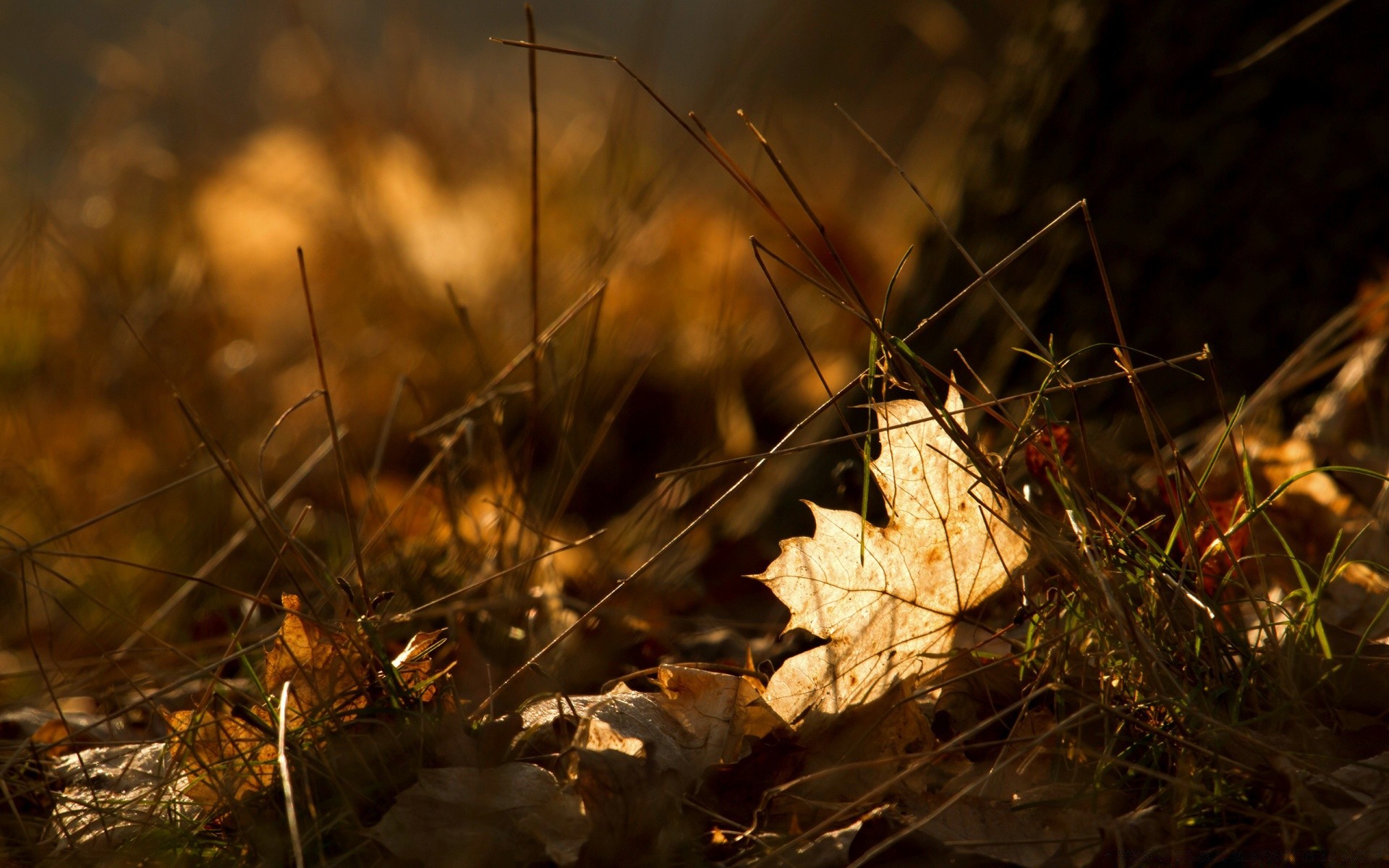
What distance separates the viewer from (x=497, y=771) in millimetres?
775

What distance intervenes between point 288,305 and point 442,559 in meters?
2.15

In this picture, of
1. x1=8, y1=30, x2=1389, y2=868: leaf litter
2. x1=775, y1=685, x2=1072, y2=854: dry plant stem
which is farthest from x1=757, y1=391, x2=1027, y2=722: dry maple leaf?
x1=775, y1=685, x2=1072, y2=854: dry plant stem

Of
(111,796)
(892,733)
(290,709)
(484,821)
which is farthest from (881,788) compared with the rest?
(111,796)

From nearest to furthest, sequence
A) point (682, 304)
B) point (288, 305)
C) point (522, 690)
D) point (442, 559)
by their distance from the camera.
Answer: point (522, 690), point (442, 559), point (682, 304), point (288, 305)

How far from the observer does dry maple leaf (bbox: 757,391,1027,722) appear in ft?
2.76

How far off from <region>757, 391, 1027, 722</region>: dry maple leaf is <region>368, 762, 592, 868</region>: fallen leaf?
7.9 inches

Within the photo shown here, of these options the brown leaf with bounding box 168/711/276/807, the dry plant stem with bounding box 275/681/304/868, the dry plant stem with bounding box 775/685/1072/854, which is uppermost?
the dry plant stem with bounding box 275/681/304/868

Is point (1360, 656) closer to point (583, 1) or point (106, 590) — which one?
point (106, 590)

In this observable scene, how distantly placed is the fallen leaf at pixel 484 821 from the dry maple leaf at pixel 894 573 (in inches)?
7.9

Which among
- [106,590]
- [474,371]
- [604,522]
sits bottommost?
[604,522]

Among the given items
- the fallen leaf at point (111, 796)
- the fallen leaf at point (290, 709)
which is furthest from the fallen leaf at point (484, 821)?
the fallen leaf at point (111, 796)

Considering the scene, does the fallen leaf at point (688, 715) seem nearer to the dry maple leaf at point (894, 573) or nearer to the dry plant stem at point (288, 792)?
the dry maple leaf at point (894, 573)

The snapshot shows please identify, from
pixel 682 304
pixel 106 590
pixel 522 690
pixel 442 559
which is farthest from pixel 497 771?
pixel 682 304

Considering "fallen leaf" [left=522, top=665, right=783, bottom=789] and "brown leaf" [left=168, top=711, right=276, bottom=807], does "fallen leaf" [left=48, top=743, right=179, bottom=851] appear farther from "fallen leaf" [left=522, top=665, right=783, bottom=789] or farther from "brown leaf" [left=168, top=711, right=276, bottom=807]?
"fallen leaf" [left=522, top=665, right=783, bottom=789]
